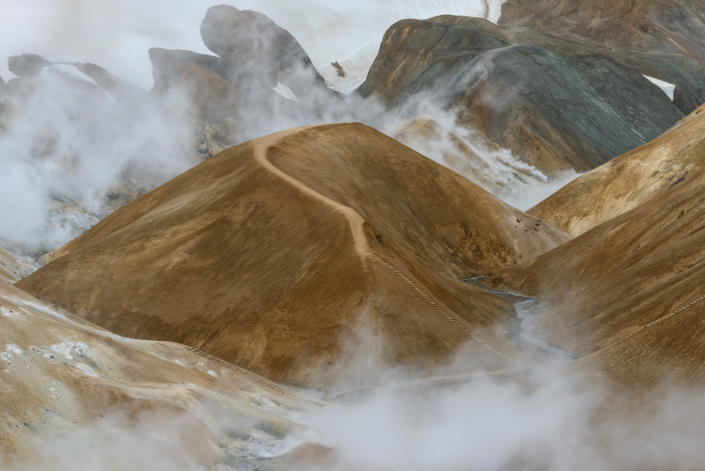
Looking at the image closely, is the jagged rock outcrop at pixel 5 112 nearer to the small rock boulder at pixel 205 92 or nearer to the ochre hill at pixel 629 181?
the small rock boulder at pixel 205 92

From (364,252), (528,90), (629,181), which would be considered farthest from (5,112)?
(528,90)

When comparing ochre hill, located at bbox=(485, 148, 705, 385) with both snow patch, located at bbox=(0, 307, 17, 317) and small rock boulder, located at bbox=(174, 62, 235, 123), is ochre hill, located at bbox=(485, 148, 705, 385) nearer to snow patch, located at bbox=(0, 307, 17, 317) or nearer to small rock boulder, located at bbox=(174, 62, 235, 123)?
snow patch, located at bbox=(0, 307, 17, 317)

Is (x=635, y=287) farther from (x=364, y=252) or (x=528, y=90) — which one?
(x=528, y=90)

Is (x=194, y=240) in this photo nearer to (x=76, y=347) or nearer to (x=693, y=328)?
(x=76, y=347)

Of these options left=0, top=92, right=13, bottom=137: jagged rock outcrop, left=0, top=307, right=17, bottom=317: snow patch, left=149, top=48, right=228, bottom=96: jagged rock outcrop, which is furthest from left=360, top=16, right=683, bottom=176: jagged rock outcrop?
left=0, top=307, right=17, bottom=317: snow patch

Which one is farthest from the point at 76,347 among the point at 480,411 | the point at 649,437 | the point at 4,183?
the point at 4,183
